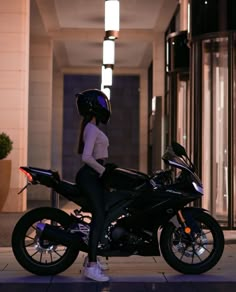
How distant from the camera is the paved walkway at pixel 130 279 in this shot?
6.34 m

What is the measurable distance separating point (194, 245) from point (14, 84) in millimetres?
8477

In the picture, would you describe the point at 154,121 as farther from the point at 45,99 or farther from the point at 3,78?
the point at 3,78

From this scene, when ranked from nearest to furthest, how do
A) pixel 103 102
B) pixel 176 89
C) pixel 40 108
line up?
pixel 103 102
pixel 176 89
pixel 40 108

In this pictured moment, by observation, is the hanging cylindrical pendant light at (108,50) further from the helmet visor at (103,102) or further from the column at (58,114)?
the column at (58,114)

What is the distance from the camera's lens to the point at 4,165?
13852 millimetres

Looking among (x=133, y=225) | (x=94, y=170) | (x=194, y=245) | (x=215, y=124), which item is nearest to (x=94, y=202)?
(x=94, y=170)

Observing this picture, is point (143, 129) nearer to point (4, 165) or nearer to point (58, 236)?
point (4, 165)

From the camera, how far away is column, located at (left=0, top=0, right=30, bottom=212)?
1451cm

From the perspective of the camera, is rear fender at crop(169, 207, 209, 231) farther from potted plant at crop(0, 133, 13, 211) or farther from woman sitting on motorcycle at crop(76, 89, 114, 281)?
potted plant at crop(0, 133, 13, 211)

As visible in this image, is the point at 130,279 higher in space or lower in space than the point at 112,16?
lower

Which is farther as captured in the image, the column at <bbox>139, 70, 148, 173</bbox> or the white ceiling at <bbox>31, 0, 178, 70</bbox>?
the column at <bbox>139, 70, 148, 173</bbox>

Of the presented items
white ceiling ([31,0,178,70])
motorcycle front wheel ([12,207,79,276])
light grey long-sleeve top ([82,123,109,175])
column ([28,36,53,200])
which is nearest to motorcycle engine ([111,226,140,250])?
motorcycle front wheel ([12,207,79,276])

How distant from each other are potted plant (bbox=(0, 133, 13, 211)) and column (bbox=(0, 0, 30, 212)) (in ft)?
1.43

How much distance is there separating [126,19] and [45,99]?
3425 millimetres
